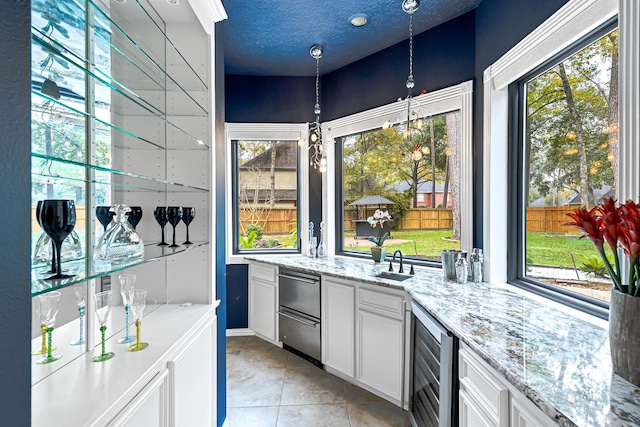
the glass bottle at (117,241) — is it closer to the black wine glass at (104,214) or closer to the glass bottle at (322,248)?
the black wine glass at (104,214)

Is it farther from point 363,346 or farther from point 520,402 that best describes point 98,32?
point 363,346

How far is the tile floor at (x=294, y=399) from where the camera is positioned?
7.30 feet

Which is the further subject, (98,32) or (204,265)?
(204,265)

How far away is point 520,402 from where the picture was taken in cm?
104

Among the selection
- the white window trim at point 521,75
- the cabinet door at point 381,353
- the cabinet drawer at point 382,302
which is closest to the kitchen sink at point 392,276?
the cabinet drawer at point 382,302

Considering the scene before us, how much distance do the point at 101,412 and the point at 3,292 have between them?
51 centimetres

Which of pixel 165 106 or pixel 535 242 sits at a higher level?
pixel 165 106

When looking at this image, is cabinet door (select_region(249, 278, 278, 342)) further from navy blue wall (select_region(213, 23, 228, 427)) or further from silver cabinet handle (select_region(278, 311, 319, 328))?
navy blue wall (select_region(213, 23, 228, 427))

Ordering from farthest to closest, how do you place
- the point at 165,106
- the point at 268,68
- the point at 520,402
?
the point at 268,68
the point at 165,106
the point at 520,402

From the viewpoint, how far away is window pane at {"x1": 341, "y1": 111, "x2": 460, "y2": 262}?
2.78 meters

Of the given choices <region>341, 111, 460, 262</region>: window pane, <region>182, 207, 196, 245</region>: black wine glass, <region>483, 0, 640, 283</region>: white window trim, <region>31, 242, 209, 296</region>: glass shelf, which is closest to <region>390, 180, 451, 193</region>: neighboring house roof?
<region>341, 111, 460, 262</region>: window pane

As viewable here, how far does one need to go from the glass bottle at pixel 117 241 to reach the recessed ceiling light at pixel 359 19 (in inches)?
91.5

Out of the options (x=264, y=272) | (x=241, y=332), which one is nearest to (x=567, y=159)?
(x=264, y=272)

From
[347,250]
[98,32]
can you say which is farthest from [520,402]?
[347,250]
